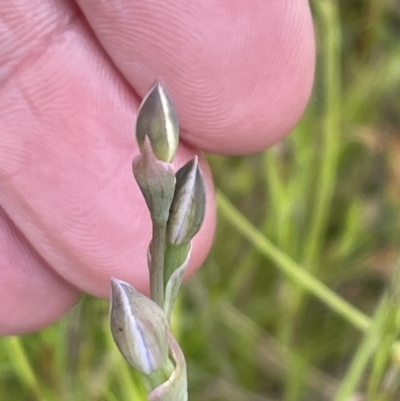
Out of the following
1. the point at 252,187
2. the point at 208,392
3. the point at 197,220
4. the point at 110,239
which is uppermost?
the point at 197,220

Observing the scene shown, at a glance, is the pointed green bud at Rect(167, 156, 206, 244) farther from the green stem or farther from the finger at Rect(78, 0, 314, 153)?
the finger at Rect(78, 0, 314, 153)

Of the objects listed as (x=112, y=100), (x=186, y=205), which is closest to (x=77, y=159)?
(x=112, y=100)

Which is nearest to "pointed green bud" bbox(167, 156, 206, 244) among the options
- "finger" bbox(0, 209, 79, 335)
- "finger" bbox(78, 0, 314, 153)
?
"finger" bbox(78, 0, 314, 153)

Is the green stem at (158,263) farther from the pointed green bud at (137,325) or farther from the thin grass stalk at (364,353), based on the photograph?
the thin grass stalk at (364,353)

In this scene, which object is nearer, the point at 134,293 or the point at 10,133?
the point at 134,293

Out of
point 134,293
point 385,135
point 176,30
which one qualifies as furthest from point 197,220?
point 385,135

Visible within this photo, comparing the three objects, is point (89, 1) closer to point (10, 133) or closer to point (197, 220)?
point (10, 133)

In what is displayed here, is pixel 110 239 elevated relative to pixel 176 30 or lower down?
lower down

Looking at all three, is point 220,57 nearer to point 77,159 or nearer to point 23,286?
point 77,159
